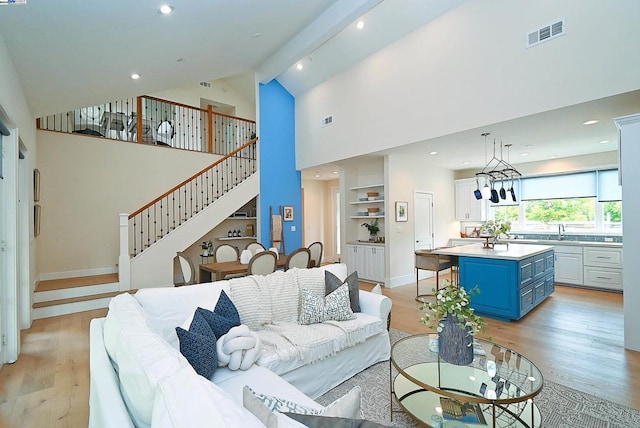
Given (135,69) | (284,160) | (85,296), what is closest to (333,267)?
(135,69)

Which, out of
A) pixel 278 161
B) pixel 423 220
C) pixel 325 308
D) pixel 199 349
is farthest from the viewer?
pixel 278 161

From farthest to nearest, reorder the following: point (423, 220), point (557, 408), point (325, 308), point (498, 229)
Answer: point (423, 220) → point (498, 229) → point (325, 308) → point (557, 408)

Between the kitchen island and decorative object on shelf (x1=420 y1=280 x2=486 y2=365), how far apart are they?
2.52 metres

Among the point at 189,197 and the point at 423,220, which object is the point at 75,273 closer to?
the point at 189,197

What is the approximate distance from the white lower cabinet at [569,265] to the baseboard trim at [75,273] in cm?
880

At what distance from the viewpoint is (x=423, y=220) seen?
275 inches

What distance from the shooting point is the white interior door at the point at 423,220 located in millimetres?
6769

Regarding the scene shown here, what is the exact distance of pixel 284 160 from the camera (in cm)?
760

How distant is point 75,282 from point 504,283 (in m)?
6.70

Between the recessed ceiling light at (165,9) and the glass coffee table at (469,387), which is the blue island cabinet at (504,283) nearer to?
the glass coffee table at (469,387)

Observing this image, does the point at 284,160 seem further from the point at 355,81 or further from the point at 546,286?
the point at 546,286

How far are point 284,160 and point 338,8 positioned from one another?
12.0ft

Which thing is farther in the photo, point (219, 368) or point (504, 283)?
point (504, 283)

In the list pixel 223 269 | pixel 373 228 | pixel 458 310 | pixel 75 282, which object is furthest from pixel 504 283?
pixel 75 282
